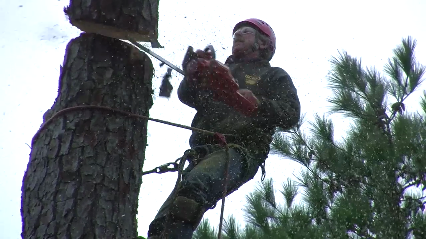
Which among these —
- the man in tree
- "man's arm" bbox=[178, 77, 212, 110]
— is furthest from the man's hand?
"man's arm" bbox=[178, 77, 212, 110]

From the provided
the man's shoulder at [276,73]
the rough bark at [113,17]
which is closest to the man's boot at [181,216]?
the rough bark at [113,17]

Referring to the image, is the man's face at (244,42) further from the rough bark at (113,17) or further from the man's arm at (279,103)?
the rough bark at (113,17)

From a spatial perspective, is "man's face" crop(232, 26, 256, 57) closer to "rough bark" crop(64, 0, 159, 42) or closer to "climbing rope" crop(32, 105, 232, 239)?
"climbing rope" crop(32, 105, 232, 239)

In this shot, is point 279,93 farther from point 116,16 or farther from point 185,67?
point 116,16

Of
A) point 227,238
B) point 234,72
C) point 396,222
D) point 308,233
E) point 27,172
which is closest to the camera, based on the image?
point 27,172

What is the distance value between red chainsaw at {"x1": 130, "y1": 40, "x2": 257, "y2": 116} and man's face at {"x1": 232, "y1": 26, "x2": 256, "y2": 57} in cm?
65

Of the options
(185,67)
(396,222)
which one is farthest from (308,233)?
(185,67)

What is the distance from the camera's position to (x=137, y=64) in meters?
2.92

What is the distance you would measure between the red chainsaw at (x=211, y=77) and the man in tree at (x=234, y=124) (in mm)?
10

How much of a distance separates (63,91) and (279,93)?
132 centimetres

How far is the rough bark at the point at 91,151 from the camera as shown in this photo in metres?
2.60

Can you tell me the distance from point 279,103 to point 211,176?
23.8 inches

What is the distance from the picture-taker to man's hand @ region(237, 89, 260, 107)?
3.52m

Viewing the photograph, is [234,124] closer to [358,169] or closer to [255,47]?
[255,47]
